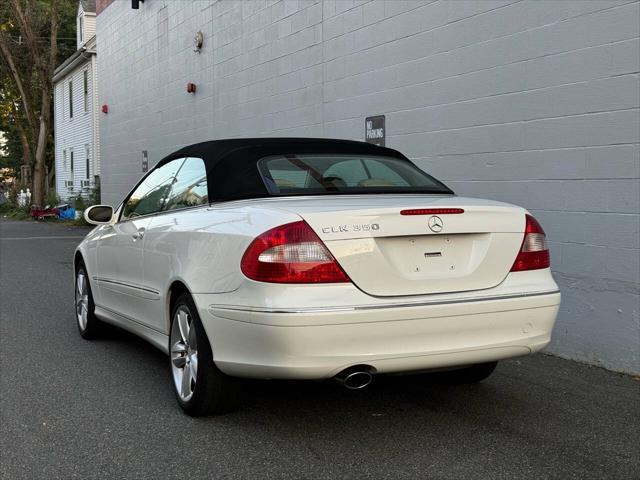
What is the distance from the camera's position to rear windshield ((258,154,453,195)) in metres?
4.11

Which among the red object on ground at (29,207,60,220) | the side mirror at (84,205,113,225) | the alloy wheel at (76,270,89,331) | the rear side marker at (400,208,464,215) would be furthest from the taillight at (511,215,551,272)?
the red object on ground at (29,207,60,220)

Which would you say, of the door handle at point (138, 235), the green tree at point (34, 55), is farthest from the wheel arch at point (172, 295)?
the green tree at point (34, 55)

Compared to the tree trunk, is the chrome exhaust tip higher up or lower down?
lower down

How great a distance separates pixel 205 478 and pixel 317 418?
38.0 inches

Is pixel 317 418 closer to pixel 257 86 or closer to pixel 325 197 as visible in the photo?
pixel 325 197

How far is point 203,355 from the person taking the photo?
379 cm

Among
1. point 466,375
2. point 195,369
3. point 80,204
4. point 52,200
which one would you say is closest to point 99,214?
point 195,369

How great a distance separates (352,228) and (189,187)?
64.1 inches

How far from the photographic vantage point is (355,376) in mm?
3439

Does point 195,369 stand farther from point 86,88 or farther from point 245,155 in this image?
point 86,88

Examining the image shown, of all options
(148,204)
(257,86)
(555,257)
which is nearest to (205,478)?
(148,204)

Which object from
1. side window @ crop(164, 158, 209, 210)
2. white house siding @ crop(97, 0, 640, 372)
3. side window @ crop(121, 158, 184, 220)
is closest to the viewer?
side window @ crop(164, 158, 209, 210)

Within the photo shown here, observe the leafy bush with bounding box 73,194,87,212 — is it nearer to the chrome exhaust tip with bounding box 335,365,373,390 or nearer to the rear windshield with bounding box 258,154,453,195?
the rear windshield with bounding box 258,154,453,195

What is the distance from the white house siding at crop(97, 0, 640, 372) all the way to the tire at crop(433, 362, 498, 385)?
130cm
